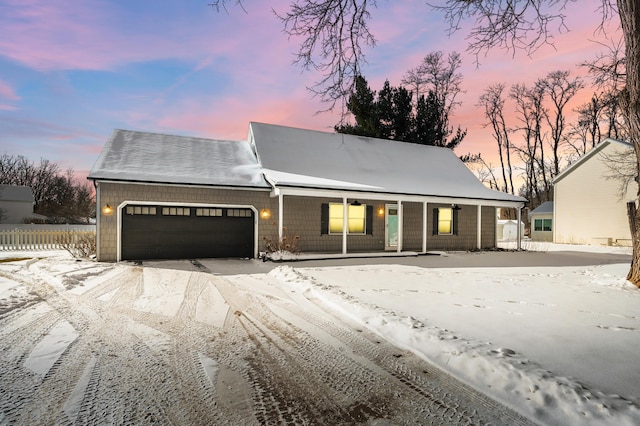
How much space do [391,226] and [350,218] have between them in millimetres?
2250

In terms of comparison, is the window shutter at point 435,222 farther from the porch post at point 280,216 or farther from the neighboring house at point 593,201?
the neighboring house at point 593,201

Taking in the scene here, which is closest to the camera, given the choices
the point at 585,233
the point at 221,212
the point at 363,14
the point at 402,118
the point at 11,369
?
the point at 11,369

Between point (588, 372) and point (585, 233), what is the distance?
21983mm

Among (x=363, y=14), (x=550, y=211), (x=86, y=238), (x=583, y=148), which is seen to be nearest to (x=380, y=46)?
(x=363, y=14)

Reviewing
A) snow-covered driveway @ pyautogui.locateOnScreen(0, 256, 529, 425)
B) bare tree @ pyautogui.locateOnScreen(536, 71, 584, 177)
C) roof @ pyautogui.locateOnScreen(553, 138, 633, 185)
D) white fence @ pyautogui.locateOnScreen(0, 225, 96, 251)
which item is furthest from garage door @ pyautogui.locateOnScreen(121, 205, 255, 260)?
bare tree @ pyautogui.locateOnScreen(536, 71, 584, 177)

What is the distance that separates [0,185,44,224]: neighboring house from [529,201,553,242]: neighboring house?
49.0 meters

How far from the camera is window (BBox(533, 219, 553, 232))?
24.2m

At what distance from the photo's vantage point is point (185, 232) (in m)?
11.4

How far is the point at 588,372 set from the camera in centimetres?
288

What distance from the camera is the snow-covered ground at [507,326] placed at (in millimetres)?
2518

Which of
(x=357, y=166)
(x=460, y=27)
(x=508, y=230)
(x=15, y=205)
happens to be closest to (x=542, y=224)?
(x=508, y=230)

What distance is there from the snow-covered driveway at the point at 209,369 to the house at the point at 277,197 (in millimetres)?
5551

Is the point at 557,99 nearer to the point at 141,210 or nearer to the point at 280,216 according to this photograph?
the point at 280,216

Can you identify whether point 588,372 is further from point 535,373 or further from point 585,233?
point 585,233
